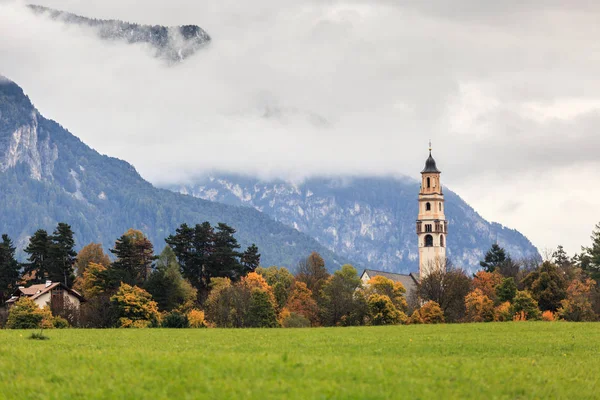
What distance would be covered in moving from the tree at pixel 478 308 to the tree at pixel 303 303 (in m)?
21.3

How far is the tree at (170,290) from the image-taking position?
4877 inches

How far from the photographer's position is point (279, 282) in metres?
146

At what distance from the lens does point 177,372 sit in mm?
29672

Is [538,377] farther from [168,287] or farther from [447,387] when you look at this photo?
[168,287]

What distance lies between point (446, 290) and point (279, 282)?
31.1 m

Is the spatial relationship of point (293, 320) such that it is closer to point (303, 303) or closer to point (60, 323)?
point (303, 303)

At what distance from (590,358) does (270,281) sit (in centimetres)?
11320

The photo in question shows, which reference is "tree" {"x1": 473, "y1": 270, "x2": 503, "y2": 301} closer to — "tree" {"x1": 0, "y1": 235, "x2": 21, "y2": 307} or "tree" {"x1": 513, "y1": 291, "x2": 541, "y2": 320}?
"tree" {"x1": 513, "y1": 291, "x2": 541, "y2": 320}

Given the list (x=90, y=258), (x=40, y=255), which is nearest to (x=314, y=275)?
(x=90, y=258)

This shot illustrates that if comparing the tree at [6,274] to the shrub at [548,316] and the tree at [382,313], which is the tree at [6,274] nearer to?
the tree at [382,313]

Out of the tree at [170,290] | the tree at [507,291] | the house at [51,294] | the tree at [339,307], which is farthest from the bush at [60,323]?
the tree at [507,291]

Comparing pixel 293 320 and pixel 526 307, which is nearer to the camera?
pixel 526 307

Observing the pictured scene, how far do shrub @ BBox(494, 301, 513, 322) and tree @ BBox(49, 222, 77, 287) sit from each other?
64964mm

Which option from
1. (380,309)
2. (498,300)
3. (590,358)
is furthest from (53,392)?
(498,300)
